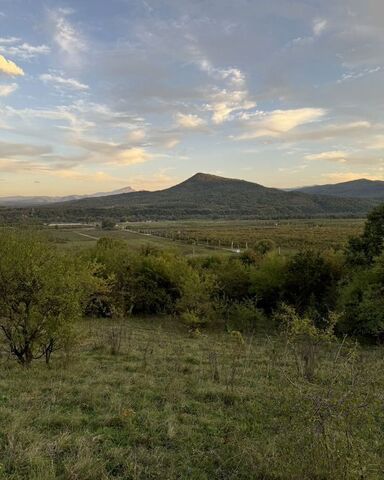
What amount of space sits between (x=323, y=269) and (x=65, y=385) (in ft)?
80.0

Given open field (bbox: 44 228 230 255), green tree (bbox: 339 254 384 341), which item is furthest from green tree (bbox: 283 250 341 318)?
open field (bbox: 44 228 230 255)

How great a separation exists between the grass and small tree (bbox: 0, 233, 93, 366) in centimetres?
107

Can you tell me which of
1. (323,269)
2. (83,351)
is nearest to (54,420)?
(83,351)

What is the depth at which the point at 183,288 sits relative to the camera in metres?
31.0

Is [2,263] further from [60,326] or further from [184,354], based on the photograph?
[184,354]

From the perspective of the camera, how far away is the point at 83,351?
54.0 feet

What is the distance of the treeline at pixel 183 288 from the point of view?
12.4 meters

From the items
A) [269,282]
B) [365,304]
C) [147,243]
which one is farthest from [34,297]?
[147,243]

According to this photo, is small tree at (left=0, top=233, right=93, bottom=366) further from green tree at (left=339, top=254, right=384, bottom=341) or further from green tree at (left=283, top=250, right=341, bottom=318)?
green tree at (left=283, top=250, right=341, bottom=318)

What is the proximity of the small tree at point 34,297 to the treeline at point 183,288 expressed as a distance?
0.03 m

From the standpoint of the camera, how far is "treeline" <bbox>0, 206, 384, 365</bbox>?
1244 centimetres

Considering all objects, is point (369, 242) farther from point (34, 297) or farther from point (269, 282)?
point (34, 297)

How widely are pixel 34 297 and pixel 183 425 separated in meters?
6.82

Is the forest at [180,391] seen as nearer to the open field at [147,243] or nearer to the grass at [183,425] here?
the grass at [183,425]
